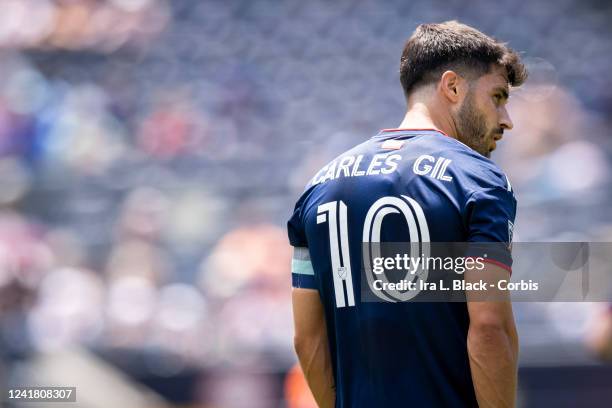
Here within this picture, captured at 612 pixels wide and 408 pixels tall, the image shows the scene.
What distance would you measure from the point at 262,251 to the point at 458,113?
172 inches

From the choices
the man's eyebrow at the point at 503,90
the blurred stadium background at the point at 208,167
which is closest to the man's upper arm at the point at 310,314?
the man's eyebrow at the point at 503,90

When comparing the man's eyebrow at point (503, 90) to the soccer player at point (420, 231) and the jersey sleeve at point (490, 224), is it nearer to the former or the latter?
the soccer player at point (420, 231)

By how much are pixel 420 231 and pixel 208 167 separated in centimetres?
556

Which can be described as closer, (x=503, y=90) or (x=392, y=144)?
(x=392, y=144)

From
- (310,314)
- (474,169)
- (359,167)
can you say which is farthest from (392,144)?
(310,314)

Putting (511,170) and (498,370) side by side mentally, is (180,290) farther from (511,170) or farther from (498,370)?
(498,370)

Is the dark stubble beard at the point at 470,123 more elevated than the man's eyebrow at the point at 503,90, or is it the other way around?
the man's eyebrow at the point at 503,90

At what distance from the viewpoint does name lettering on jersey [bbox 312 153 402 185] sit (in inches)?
93.3

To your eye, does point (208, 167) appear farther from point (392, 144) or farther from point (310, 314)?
point (392, 144)

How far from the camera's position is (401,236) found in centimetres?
229

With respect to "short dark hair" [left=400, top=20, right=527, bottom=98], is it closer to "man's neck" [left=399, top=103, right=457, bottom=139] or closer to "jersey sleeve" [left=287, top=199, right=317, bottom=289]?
"man's neck" [left=399, top=103, right=457, bottom=139]

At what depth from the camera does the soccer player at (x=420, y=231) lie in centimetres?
220

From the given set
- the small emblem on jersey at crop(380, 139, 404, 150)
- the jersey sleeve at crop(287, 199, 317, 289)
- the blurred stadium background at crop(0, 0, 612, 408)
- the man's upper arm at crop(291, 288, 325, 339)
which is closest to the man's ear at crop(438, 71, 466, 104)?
the small emblem on jersey at crop(380, 139, 404, 150)

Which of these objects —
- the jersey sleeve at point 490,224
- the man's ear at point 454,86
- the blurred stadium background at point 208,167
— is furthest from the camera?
the blurred stadium background at point 208,167
